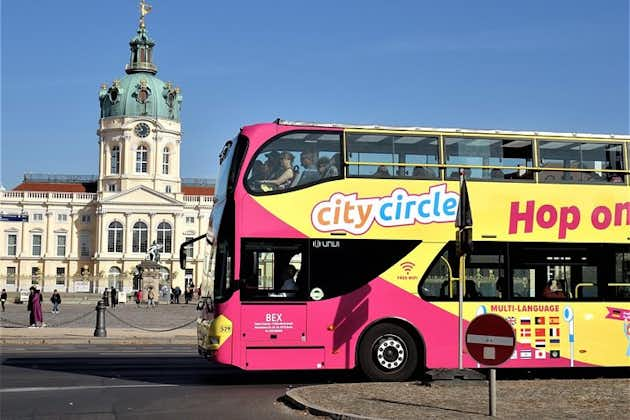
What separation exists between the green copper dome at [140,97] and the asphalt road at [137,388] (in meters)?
107

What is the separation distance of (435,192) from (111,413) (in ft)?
20.7

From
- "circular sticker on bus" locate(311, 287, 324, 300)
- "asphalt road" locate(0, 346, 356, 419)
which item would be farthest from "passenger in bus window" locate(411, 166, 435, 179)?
"asphalt road" locate(0, 346, 356, 419)

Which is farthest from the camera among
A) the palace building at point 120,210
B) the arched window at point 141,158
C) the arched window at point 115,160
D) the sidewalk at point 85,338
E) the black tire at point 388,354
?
the arched window at point 115,160

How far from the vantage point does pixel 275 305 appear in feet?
47.9

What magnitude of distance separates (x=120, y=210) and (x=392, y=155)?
11023cm

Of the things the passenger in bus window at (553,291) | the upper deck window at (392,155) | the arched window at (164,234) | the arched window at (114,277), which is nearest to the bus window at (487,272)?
the passenger in bus window at (553,291)

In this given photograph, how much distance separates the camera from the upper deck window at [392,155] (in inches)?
600

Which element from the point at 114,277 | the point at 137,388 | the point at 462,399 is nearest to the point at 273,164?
the point at 137,388

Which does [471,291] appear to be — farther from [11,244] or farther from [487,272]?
[11,244]

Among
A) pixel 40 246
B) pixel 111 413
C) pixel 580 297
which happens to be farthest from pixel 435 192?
pixel 40 246

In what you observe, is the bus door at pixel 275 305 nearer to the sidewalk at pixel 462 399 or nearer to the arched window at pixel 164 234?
the sidewalk at pixel 462 399

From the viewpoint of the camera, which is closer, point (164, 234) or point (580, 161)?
point (580, 161)

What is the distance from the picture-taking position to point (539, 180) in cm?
1578

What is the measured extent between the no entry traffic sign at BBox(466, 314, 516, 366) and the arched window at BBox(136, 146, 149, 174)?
118 m
